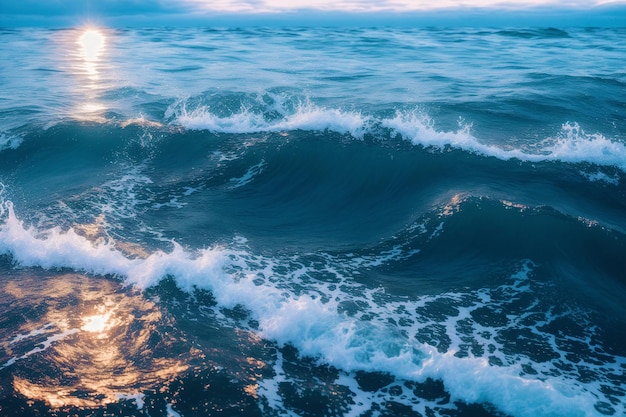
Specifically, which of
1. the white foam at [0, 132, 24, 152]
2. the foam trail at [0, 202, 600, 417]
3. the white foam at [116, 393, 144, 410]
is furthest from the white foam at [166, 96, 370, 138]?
the white foam at [116, 393, 144, 410]

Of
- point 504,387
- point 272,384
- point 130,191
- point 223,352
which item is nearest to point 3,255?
point 130,191

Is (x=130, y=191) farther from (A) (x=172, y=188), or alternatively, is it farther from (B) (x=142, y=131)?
(B) (x=142, y=131)

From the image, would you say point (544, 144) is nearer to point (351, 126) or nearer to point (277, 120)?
point (351, 126)

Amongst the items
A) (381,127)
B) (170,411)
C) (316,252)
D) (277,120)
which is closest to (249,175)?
(277,120)


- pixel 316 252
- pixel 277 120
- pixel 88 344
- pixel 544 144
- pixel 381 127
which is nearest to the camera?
pixel 88 344

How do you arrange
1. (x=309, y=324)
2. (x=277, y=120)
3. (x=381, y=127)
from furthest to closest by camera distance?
1. (x=277, y=120)
2. (x=381, y=127)
3. (x=309, y=324)

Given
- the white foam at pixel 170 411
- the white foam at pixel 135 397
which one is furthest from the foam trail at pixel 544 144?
the white foam at pixel 135 397

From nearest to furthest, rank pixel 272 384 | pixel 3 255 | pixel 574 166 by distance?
pixel 272 384 < pixel 3 255 < pixel 574 166
